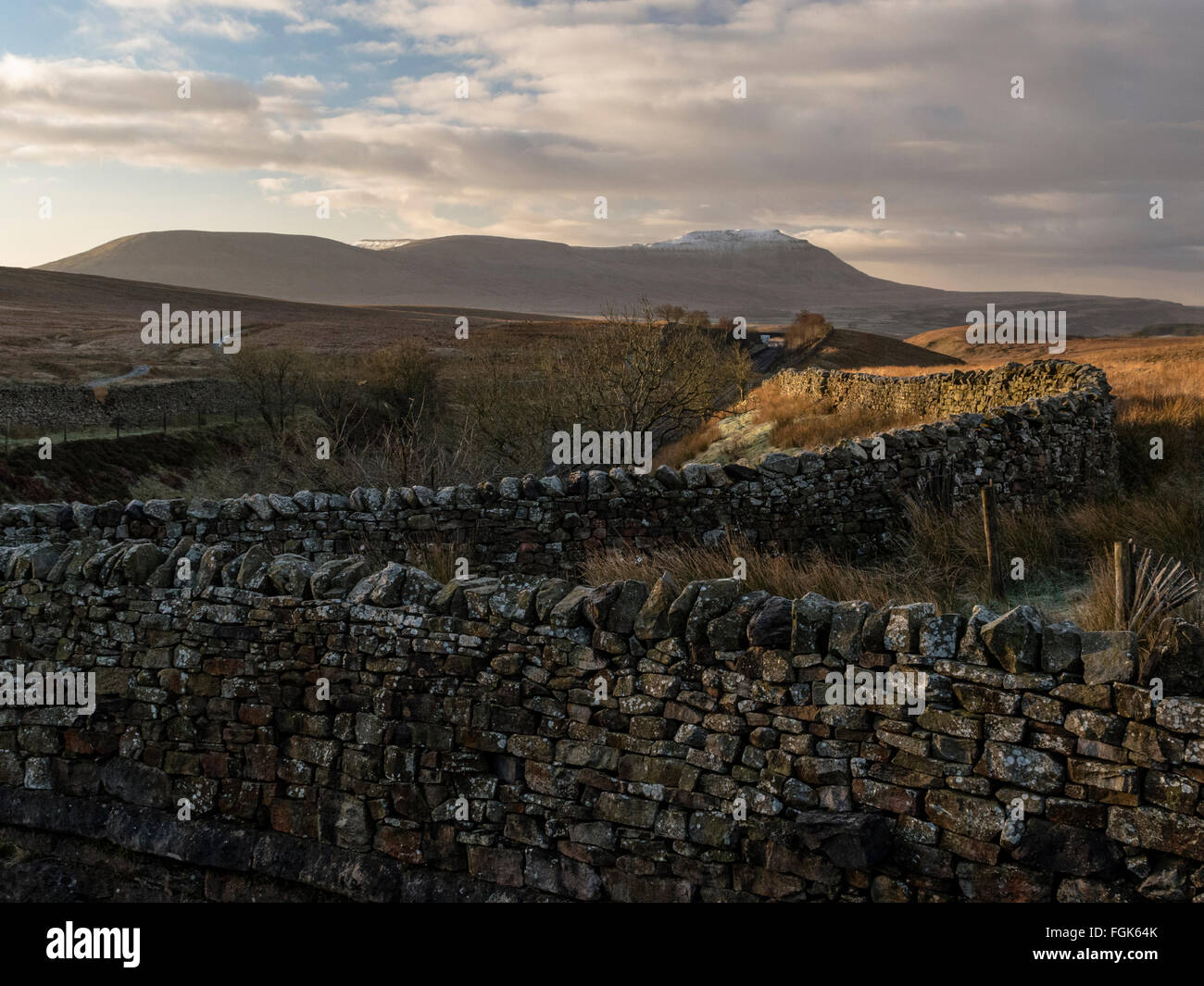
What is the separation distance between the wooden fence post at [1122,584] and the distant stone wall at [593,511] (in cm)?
473

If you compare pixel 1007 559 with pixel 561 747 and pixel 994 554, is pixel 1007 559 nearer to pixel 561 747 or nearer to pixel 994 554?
pixel 994 554

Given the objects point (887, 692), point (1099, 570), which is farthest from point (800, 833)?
point (1099, 570)

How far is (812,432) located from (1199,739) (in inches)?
620

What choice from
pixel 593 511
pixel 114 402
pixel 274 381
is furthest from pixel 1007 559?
pixel 274 381

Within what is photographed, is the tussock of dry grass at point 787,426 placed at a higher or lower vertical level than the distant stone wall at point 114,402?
lower

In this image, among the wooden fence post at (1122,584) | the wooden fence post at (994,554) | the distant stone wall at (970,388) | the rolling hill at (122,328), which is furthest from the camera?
the rolling hill at (122,328)

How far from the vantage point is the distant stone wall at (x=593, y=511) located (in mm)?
9586

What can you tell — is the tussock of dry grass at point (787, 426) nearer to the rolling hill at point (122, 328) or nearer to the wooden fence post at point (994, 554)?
the wooden fence post at point (994, 554)

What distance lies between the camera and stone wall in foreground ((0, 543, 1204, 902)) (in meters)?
4.18

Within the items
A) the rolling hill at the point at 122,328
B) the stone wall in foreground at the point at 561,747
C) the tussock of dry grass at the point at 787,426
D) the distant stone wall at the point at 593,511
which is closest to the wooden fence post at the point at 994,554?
the distant stone wall at the point at 593,511

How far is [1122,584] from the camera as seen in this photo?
4.91 meters

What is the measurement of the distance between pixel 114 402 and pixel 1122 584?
41.6 m

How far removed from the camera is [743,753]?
16.1 feet
